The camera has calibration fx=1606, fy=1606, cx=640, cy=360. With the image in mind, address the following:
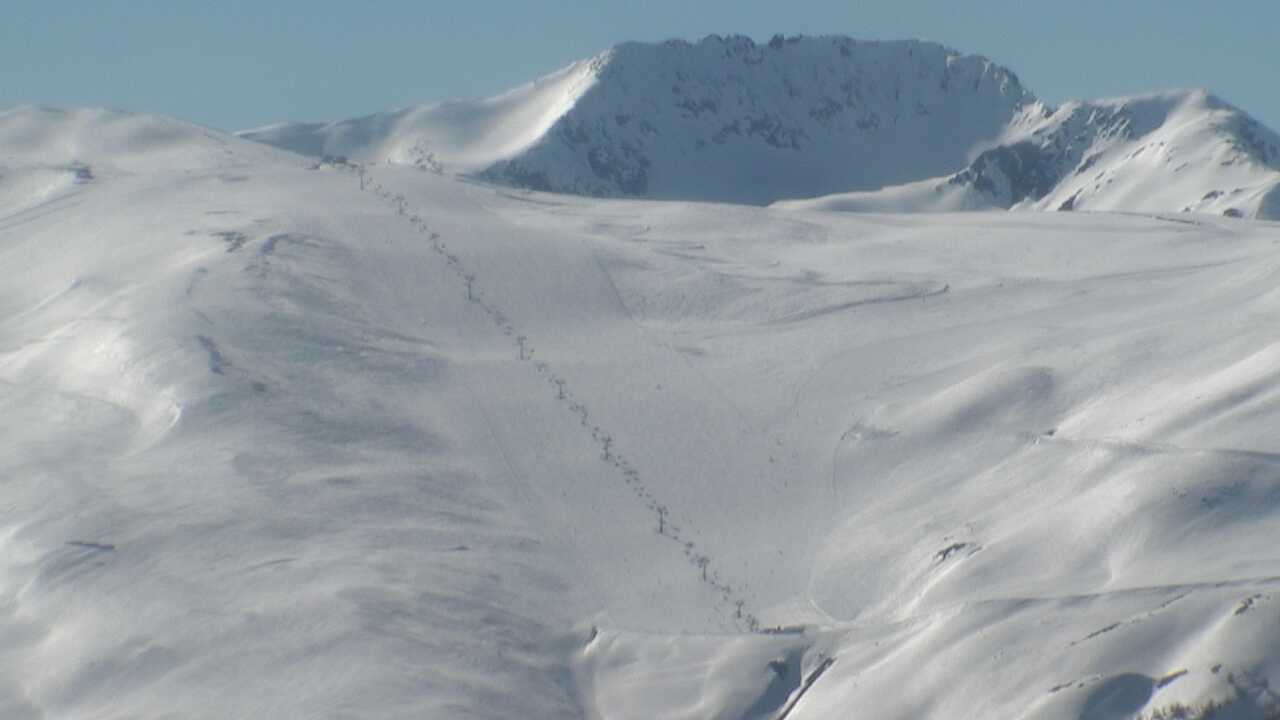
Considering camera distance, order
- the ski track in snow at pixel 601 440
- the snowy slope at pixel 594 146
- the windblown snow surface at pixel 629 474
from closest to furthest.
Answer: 1. the windblown snow surface at pixel 629 474
2. the ski track in snow at pixel 601 440
3. the snowy slope at pixel 594 146

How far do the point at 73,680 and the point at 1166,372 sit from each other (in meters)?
17.6

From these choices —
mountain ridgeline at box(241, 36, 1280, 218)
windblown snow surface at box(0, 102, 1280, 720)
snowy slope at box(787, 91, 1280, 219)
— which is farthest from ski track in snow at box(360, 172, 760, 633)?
mountain ridgeline at box(241, 36, 1280, 218)

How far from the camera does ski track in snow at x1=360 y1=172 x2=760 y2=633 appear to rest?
21750 mm

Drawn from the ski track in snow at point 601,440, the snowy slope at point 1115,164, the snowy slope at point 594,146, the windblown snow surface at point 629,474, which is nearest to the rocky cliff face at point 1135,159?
the snowy slope at point 1115,164

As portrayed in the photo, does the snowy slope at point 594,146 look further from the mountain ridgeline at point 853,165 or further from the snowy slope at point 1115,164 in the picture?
the snowy slope at point 1115,164

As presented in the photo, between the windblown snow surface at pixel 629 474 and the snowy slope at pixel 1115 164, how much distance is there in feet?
292

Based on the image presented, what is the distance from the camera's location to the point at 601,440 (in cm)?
2820

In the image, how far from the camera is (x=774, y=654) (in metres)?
19.0

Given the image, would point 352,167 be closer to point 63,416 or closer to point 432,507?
point 63,416

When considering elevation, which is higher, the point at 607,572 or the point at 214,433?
the point at 214,433

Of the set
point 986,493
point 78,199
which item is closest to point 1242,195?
point 78,199

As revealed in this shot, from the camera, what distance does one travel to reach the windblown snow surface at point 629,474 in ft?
59.9

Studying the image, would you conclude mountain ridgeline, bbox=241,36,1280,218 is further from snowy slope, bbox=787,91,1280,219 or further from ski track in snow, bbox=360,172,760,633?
ski track in snow, bbox=360,172,760,633

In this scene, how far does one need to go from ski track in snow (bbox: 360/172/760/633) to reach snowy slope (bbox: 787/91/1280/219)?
289 feet
